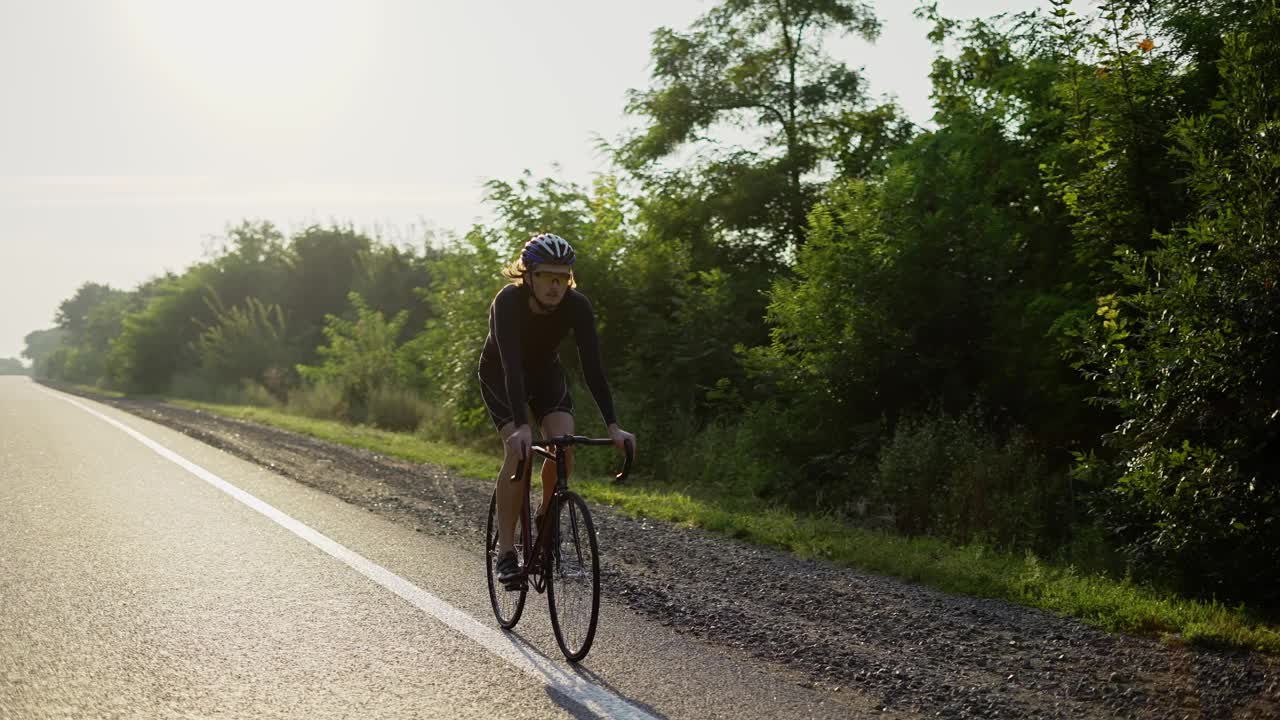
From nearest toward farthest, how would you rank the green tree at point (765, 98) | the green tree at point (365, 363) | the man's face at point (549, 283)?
1. the man's face at point (549, 283)
2. the green tree at point (765, 98)
3. the green tree at point (365, 363)

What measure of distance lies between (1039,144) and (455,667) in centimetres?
891

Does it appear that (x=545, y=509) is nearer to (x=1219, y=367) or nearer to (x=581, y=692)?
(x=581, y=692)

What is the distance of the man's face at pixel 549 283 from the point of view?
5.25 metres

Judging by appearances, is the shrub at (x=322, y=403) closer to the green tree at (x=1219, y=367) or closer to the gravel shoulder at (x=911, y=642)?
the gravel shoulder at (x=911, y=642)

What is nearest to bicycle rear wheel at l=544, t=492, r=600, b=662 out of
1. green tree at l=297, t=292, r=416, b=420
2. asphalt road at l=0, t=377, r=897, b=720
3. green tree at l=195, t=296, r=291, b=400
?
asphalt road at l=0, t=377, r=897, b=720

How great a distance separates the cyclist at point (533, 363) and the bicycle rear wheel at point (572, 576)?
7.4 inches

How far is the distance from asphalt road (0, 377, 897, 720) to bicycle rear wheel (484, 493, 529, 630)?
94mm

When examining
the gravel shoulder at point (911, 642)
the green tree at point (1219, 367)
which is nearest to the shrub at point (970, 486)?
the green tree at point (1219, 367)

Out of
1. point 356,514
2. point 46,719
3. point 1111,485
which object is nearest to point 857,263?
point 1111,485

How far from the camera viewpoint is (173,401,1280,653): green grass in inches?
227

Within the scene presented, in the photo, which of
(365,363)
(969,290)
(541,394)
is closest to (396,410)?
(365,363)

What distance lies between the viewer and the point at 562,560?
5242mm

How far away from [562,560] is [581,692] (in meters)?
0.89

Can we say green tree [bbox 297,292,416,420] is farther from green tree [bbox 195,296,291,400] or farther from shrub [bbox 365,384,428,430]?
green tree [bbox 195,296,291,400]
